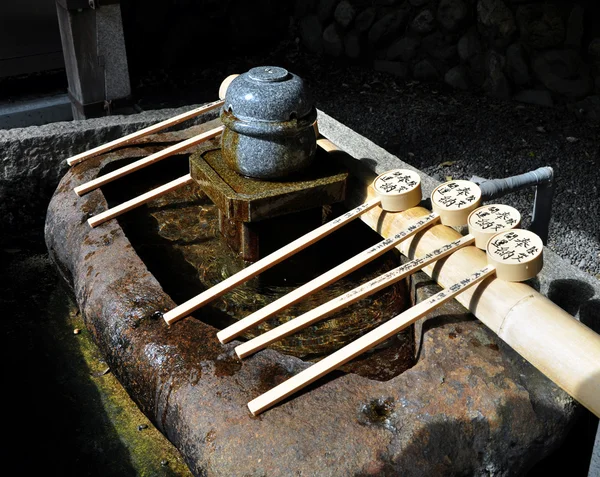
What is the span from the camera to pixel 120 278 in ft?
10.3

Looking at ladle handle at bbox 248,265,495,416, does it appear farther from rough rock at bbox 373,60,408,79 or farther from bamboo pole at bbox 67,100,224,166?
rough rock at bbox 373,60,408,79

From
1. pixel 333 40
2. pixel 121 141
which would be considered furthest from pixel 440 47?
pixel 121 141

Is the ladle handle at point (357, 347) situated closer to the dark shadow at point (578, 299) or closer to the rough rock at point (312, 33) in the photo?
the dark shadow at point (578, 299)

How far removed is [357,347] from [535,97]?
5575mm

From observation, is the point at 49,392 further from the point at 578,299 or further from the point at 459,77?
the point at 459,77

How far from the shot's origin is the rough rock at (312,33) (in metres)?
8.90

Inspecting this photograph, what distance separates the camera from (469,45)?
767 cm

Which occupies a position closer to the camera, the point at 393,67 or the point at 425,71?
the point at 425,71

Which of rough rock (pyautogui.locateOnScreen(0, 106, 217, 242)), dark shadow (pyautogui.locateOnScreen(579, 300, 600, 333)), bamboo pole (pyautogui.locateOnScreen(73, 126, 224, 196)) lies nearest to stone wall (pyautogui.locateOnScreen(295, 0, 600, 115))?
rough rock (pyautogui.locateOnScreen(0, 106, 217, 242))

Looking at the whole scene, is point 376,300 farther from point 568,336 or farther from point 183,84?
point 183,84

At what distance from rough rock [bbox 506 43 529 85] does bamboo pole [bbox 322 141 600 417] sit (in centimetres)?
481

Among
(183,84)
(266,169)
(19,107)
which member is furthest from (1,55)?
(266,169)

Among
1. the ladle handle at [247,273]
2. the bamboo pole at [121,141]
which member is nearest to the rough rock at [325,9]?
the bamboo pole at [121,141]

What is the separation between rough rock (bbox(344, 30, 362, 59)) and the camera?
853 centimetres
